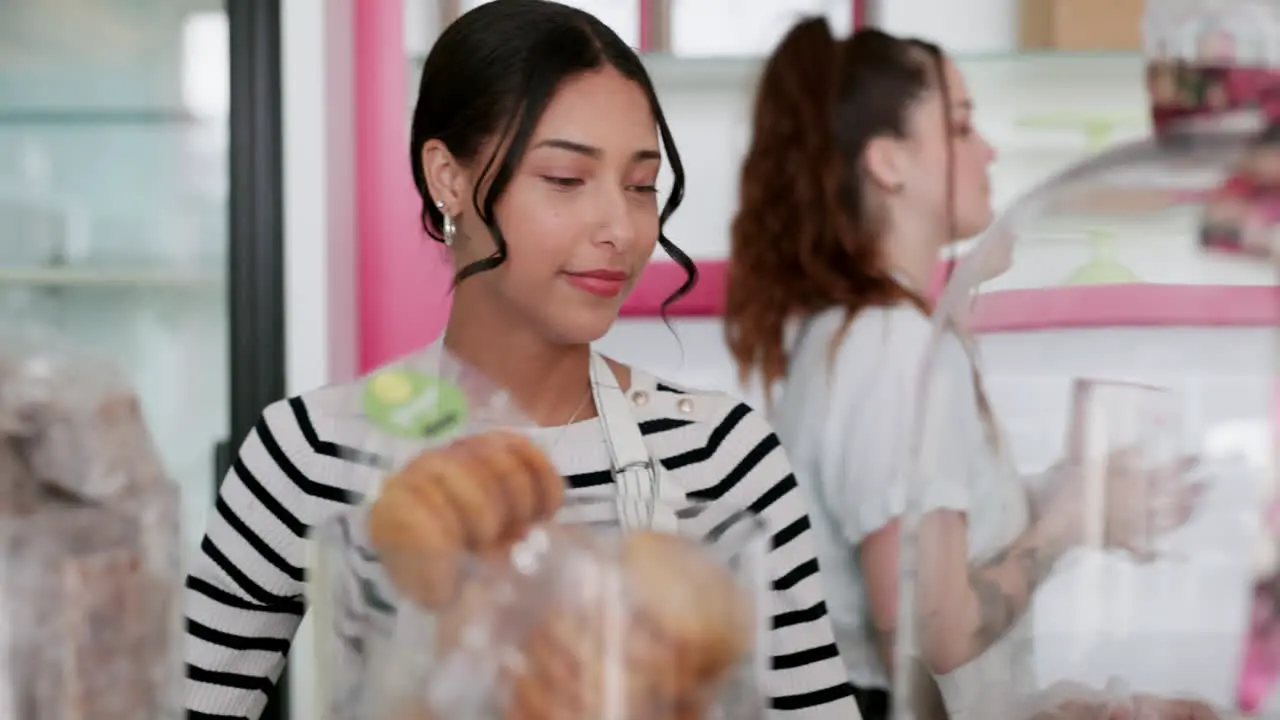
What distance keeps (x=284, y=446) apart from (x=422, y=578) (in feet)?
1.79

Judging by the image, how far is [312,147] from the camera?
5.99ft

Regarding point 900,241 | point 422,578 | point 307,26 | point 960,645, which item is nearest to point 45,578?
point 422,578

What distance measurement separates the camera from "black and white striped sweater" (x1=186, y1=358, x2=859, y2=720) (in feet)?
2.66

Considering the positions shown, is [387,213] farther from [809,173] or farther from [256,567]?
[256,567]

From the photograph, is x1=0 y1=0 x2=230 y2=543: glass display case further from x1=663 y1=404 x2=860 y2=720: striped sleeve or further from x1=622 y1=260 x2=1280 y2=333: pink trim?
x1=622 y1=260 x2=1280 y2=333: pink trim

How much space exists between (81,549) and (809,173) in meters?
1.29

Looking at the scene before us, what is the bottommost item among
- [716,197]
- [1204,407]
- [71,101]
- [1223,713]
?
[1223,713]

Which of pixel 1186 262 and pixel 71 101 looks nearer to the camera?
pixel 1186 262

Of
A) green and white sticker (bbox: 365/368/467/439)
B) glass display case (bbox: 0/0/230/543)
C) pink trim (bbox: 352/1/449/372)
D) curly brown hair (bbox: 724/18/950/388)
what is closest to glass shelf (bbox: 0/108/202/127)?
glass display case (bbox: 0/0/230/543)

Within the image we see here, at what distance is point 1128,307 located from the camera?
63cm

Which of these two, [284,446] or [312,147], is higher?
[312,147]

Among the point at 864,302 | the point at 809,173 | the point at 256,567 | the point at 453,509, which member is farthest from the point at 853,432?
the point at 453,509

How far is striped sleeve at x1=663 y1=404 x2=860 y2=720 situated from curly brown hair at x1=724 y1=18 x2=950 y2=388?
1.92ft

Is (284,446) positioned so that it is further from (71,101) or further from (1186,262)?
(71,101)
